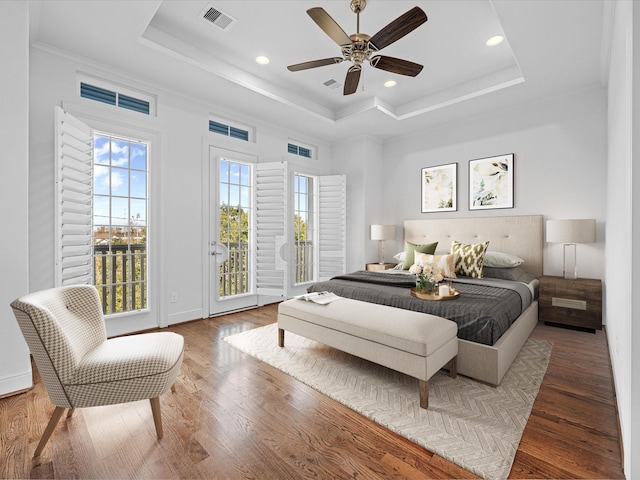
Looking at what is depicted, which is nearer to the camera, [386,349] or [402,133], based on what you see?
[386,349]

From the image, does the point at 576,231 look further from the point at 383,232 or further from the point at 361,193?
the point at 361,193

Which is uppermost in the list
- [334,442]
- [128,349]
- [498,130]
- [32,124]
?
[498,130]

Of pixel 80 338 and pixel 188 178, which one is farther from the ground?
pixel 188 178

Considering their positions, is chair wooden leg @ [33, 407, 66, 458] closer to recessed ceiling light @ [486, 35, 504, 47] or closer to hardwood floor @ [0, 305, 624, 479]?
hardwood floor @ [0, 305, 624, 479]

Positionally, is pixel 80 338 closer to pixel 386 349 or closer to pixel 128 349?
pixel 128 349

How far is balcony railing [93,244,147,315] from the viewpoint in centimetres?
330

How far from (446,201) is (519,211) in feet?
3.26

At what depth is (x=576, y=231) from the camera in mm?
3336

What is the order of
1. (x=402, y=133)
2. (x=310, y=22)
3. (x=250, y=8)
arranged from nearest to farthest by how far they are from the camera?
(x=250, y=8) < (x=310, y=22) < (x=402, y=133)

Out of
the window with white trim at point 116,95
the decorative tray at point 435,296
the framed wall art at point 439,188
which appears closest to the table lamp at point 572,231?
the framed wall art at point 439,188

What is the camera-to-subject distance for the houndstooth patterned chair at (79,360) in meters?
1.46

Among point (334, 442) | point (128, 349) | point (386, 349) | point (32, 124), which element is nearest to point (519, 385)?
point (386, 349)

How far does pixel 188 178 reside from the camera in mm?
3822

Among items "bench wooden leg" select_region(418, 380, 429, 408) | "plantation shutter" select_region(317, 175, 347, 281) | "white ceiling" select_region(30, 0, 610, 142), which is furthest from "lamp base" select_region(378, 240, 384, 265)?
"bench wooden leg" select_region(418, 380, 429, 408)
